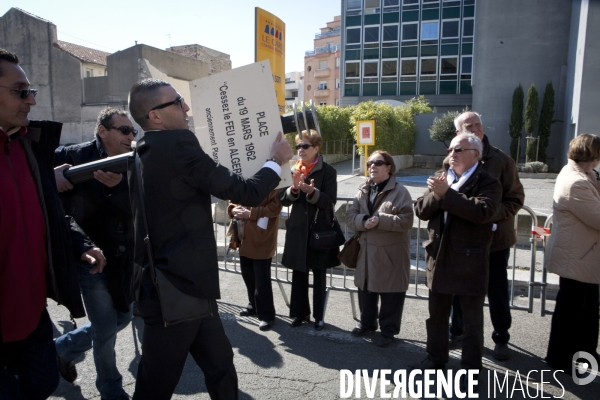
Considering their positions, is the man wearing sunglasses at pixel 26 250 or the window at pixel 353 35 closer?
the man wearing sunglasses at pixel 26 250

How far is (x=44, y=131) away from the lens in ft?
8.05

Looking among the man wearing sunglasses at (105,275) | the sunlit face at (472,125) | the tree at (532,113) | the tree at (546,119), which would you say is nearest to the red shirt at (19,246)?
the man wearing sunglasses at (105,275)

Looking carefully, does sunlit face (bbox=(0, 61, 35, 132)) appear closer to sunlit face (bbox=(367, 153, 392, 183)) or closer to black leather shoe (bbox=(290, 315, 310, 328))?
sunlit face (bbox=(367, 153, 392, 183))

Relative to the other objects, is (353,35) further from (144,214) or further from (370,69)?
(144,214)

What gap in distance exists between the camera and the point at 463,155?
3.51 metres

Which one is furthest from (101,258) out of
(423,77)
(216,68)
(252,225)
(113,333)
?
(423,77)

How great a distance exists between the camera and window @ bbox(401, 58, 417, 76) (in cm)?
4094

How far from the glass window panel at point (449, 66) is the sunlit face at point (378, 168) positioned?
3873 centimetres

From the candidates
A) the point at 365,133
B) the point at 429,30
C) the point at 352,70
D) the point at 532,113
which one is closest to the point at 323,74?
the point at 352,70

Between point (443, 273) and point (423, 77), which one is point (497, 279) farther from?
point (423, 77)

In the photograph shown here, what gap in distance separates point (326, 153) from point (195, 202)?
79.8 feet

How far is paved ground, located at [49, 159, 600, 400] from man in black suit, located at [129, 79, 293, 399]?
99 cm

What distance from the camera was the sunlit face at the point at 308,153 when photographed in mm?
4492

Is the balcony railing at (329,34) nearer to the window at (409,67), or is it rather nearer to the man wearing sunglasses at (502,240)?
the window at (409,67)
